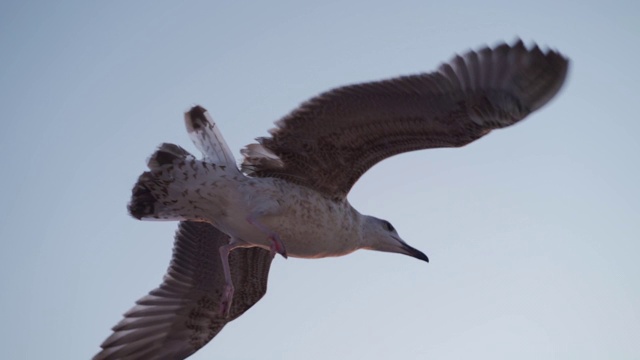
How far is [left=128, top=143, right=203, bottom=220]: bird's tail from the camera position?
732 centimetres

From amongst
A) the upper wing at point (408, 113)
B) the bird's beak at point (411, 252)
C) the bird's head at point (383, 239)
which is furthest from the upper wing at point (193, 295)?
the upper wing at point (408, 113)

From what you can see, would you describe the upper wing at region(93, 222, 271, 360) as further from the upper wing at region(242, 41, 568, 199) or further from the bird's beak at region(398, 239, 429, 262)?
the upper wing at region(242, 41, 568, 199)

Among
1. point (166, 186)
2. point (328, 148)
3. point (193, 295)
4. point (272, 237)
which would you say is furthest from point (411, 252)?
point (166, 186)

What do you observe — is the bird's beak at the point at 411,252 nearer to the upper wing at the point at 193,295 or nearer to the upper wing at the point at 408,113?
the upper wing at the point at 408,113

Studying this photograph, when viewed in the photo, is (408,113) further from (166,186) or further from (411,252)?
(166,186)

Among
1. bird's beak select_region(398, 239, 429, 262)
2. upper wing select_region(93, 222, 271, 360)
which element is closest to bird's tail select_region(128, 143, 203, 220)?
upper wing select_region(93, 222, 271, 360)

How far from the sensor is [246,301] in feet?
29.6

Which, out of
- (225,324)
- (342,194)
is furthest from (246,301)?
(342,194)

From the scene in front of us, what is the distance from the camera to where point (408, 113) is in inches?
289

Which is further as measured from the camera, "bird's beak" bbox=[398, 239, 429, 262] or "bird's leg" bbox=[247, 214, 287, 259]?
"bird's beak" bbox=[398, 239, 429, 262]

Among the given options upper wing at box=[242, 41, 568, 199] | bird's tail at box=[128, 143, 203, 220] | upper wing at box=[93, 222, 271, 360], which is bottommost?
upper wing at box=[93, 222, 271, 360]

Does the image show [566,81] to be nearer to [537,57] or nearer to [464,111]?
[537,57]

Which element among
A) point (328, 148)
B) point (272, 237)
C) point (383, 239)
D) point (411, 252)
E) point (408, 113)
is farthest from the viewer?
point (411, 252)

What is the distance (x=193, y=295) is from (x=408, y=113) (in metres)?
3.30
